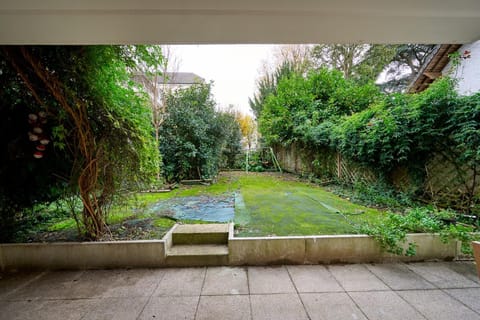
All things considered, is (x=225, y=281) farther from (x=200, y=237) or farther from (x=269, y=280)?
(x=200, y=237)

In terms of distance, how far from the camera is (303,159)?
7.91 m

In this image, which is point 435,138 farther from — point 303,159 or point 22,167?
point 22,167

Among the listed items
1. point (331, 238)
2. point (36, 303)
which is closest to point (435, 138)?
point (331, 238)

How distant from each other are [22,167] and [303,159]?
748 centimetres

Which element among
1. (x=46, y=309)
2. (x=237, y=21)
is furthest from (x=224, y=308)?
(x=237, y=21)

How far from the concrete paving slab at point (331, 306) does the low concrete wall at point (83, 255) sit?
1.60 meters

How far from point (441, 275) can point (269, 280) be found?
5.82ft

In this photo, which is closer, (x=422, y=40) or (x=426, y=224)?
(x=422, y=40)

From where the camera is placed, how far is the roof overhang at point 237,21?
1323mm

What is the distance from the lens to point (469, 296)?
5.88 feet

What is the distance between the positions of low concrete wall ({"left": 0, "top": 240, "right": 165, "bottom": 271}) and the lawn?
25 centimetres

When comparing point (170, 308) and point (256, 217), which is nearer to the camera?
point (170, 308)

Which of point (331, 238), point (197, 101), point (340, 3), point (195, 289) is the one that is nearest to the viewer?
point (340, 3)

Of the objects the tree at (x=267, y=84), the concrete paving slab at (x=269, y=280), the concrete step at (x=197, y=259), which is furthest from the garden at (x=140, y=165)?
the tree at (x=267, y=84)
